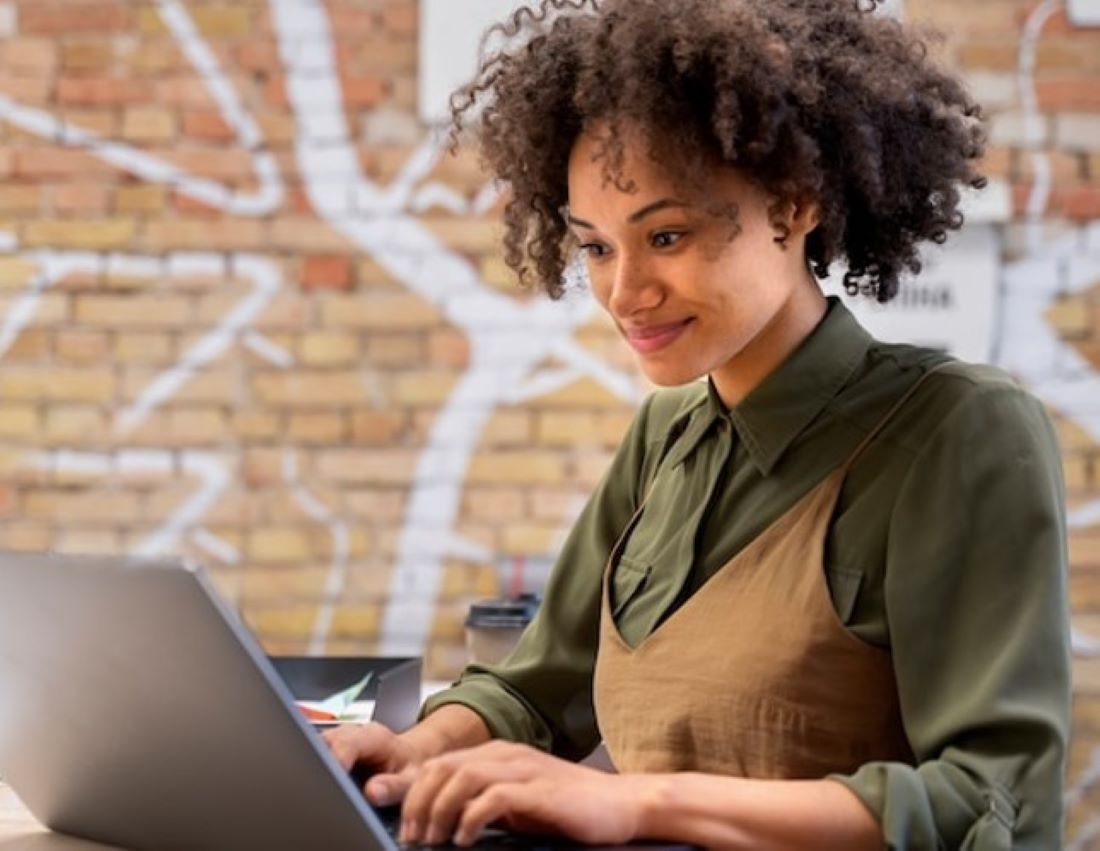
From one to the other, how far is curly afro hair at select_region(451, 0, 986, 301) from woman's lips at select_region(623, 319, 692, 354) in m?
0.09

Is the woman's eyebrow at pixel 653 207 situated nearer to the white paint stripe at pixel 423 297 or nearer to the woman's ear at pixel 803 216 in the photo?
the woman's ear at pixel 803 216

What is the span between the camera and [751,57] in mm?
1331

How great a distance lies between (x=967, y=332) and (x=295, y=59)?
136 cm

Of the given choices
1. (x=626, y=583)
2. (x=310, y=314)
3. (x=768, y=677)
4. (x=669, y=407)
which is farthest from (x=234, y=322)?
(x=768, y=677)

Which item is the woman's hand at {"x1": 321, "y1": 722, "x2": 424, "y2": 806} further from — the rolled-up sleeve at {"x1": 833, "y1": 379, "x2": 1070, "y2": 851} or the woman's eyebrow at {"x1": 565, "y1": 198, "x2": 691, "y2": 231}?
the woman's eyebrow at {"x1": 565, "y1": 198, "x2": 691, "y2": 231}

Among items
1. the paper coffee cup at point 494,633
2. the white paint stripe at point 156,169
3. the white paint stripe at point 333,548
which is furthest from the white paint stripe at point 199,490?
the paper coffee cup at point 494,633

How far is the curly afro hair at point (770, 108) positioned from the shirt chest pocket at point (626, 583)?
30 cm

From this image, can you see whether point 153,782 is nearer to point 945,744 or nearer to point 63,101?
point 945,744

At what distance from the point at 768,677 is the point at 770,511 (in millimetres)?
155

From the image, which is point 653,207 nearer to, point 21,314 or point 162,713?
point 162,713

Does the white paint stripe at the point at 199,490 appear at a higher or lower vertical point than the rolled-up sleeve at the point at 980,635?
lower

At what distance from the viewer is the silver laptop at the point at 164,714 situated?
3.18 ft

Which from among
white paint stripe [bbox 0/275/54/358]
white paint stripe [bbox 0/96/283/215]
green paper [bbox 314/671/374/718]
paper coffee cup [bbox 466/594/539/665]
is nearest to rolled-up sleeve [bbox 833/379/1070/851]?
green paper [bbox 314/671/374/718]

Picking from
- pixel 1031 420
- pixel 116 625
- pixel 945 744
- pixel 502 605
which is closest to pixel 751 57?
pixel 1031 420
